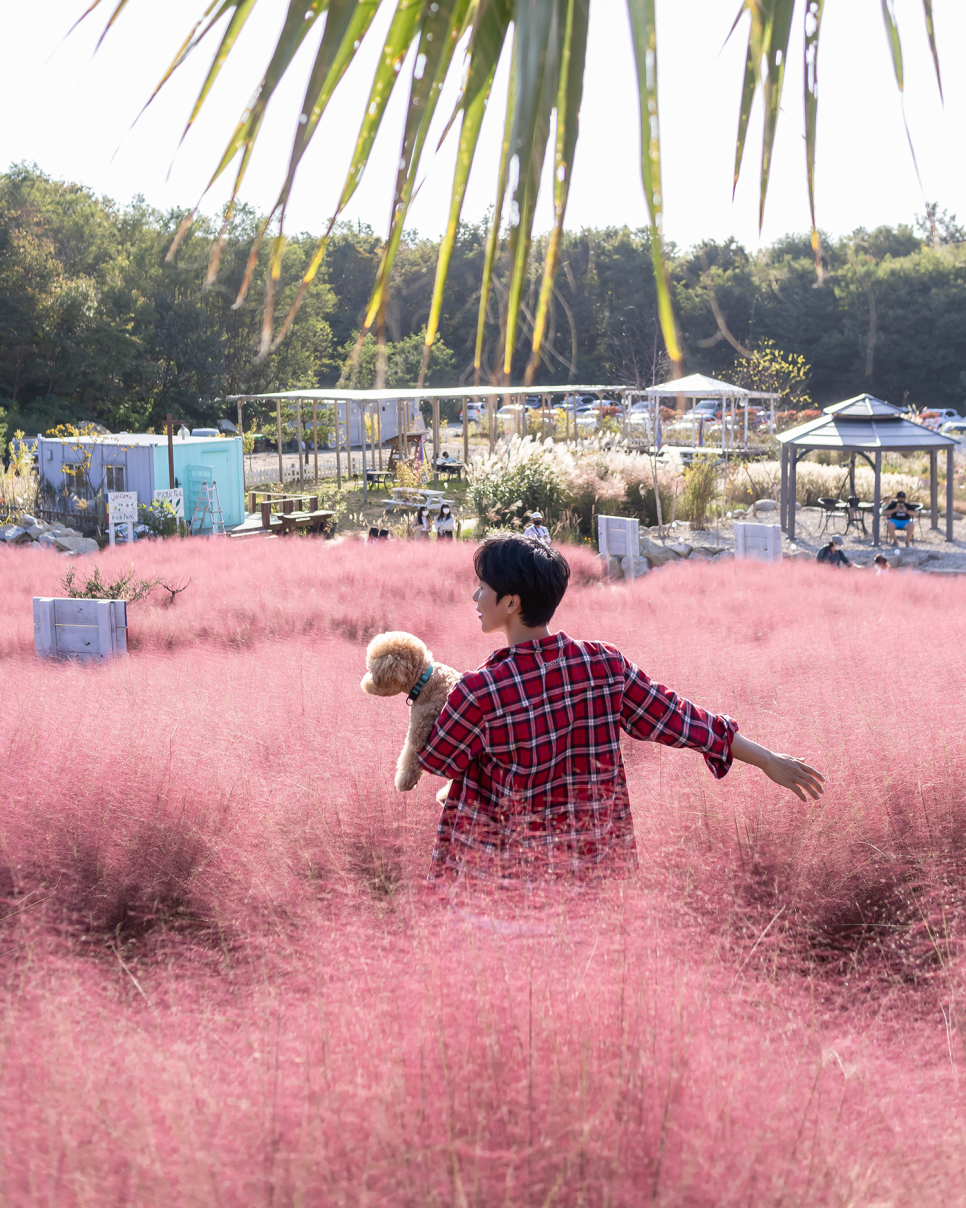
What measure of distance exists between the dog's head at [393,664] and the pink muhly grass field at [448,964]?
578 millimetres

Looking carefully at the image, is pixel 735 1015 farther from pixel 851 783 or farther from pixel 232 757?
pixel 232 757

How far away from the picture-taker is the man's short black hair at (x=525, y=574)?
A: 237 centimetres

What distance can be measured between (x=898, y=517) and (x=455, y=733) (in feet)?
55.5

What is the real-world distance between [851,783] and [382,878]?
172cm

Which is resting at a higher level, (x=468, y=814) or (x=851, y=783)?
(x=468, y=814)

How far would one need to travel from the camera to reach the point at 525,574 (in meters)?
2.36

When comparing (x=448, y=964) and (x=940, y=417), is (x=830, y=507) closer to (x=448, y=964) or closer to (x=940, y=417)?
(x=448, y=964)

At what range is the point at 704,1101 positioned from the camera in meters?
1.62

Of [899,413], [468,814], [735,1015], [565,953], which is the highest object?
[899,413]

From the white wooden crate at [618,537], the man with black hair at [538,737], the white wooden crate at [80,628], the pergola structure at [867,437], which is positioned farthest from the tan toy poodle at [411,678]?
the pergola structure at [867,437]

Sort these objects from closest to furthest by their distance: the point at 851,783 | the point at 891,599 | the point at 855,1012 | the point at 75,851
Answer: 1. the point at 855,1012
2. the point at 75,851
3. the point at 851,783
4. the point at 891,599

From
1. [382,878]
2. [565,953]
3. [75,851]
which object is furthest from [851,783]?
[75,851]

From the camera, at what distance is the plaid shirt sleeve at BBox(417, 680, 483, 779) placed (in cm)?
233

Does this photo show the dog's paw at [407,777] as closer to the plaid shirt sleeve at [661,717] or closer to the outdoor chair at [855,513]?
the plaid shirt sleeve at [661,717]
